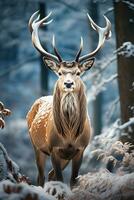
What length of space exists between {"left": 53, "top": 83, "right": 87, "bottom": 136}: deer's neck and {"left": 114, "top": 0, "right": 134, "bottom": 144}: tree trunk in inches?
101

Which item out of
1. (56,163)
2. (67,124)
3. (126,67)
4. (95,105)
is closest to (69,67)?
(67,124)

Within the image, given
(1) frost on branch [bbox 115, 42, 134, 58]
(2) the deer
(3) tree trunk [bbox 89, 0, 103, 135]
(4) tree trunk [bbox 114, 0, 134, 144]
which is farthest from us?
(3) tree trunk [bbox 89, 0, 103, 135]

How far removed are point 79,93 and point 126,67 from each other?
2.83 meters

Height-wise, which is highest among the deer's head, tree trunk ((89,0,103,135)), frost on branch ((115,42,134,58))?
the deer's head

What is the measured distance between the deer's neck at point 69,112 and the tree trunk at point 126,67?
8.46 ft

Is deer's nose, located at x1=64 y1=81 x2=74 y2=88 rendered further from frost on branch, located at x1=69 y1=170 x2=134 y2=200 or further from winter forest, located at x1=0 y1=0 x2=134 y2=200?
frost on branch, located at x1=69 y1=170 x2=134 y2=200

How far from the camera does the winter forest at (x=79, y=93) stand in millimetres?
5605

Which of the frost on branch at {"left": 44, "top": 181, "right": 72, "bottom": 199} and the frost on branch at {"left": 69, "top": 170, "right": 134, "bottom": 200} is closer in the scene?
the frost on branch at {"left": 69, "top": 170, "right": 134, "bottom": 200}

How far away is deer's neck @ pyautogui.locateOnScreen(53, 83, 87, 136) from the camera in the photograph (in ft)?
22.5

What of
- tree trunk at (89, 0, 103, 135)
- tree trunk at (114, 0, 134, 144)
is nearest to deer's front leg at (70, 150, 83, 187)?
tree trunk at (114, 0, 134, 144)

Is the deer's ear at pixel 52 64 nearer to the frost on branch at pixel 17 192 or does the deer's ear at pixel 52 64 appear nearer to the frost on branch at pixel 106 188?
the frost on branch at pixel 106 188

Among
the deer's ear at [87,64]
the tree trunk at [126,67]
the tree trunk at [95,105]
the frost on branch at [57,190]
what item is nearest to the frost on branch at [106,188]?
the frost on branch at [57,190]

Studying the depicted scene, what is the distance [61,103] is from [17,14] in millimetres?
14412

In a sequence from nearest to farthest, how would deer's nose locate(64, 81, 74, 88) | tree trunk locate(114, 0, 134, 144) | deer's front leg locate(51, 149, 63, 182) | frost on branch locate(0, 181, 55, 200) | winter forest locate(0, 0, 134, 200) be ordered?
frost on branch locate(0, 181, 55, 200), winter forest locate(0, 0, 134, 200), deer's nose locate(64, 81, 74, 88), deer's front leg locate(51, 149, 63, 182), tree trunk locate(114, 0, 134, 144)
